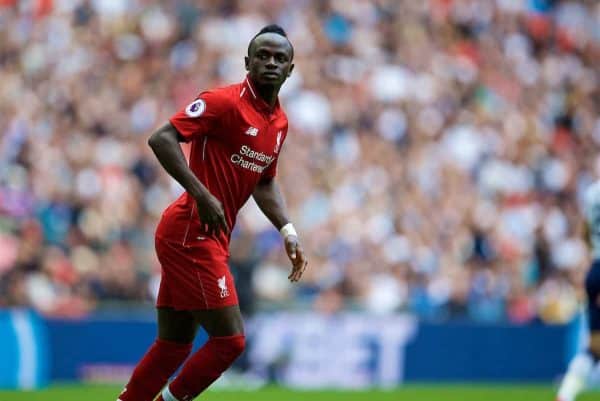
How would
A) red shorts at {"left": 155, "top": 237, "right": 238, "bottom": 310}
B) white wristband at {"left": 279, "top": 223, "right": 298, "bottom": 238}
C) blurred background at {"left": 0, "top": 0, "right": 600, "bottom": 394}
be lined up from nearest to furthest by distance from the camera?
red shorts at {"left": 155, "top": 237, "right": 238, "bottom": 310}, white wristband at {"left": 279, "top": 223, "right": 298, "bottom": 238}, blurred background at {"left": 0, "top": 0, "right": 600, "bottom": 394}

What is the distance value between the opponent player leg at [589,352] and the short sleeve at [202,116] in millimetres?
4594

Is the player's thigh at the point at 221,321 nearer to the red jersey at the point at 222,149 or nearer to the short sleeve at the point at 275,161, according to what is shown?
the red jersey at the point at 222,149

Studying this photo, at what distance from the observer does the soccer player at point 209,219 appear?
301 inches

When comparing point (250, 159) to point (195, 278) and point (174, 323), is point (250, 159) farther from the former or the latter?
point (174, 323)

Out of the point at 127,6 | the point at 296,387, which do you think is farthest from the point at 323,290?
the point at 127,6

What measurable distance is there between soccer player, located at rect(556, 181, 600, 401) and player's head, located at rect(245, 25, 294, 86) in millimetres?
4180

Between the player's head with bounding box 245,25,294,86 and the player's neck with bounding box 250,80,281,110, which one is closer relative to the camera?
the player's head with bounding box 245,25,294,86

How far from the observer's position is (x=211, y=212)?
7449 millimetres

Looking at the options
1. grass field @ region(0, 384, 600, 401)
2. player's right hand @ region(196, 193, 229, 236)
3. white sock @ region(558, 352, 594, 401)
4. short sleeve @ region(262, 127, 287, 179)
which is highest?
short sleeve @ region(262, 127, 287, 179)

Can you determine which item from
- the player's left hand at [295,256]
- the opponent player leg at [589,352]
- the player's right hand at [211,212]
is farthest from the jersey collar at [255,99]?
the opponent player leg at [589,352]

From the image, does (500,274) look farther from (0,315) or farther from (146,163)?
(0,315)

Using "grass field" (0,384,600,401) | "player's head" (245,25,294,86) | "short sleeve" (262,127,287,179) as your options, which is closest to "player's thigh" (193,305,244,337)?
"short sleeve" (262,127,287,179)

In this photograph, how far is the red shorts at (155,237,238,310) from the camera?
7695mm

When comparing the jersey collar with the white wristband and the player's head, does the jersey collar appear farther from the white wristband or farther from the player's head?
the white wristband
